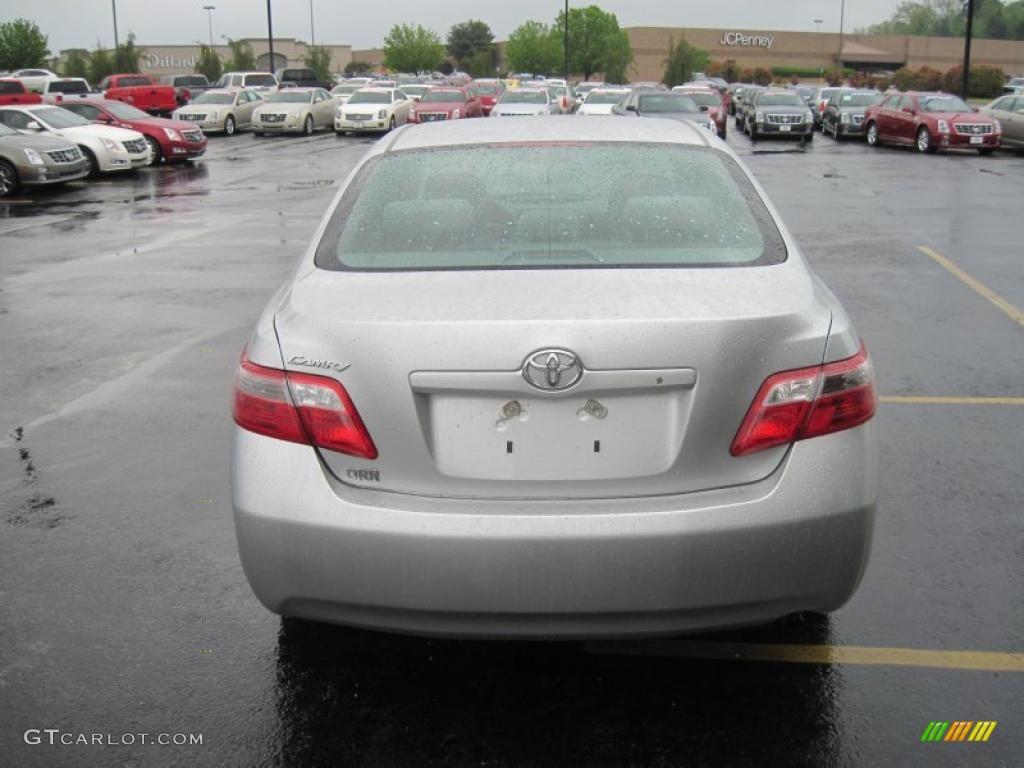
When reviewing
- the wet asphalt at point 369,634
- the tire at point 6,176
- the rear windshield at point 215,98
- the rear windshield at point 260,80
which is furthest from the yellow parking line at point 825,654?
the rear windshield at point 260,80

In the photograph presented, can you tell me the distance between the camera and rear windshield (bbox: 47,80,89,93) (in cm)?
4734

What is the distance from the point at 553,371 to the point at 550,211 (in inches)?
41.6

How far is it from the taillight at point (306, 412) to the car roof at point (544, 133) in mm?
1472

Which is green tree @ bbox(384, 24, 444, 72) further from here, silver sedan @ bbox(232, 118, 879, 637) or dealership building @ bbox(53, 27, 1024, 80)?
silver sedan @ bbox(232, 118, 879, 637)

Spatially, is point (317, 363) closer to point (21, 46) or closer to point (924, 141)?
point (924, 141)

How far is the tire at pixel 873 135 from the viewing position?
32206mm

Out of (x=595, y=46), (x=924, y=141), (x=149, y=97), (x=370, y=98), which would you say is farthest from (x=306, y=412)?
(x=595, y=46)

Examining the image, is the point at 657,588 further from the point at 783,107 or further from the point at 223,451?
the point at 783,107

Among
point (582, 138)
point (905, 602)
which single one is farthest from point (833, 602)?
point (582, 138)

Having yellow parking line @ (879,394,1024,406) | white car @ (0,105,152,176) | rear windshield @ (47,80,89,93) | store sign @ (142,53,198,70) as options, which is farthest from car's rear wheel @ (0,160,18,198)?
store sign @ (142,53,198,70)

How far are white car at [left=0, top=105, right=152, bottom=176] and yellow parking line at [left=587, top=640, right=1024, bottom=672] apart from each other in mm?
20985

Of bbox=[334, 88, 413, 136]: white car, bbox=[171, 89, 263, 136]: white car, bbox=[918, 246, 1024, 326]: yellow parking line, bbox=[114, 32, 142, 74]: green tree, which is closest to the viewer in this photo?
bbox=[918, 246, 1024, 326]: yellow parking line

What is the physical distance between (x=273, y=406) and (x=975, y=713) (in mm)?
2211

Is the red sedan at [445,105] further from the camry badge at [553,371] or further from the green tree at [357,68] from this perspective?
the green tree at [357,68]
